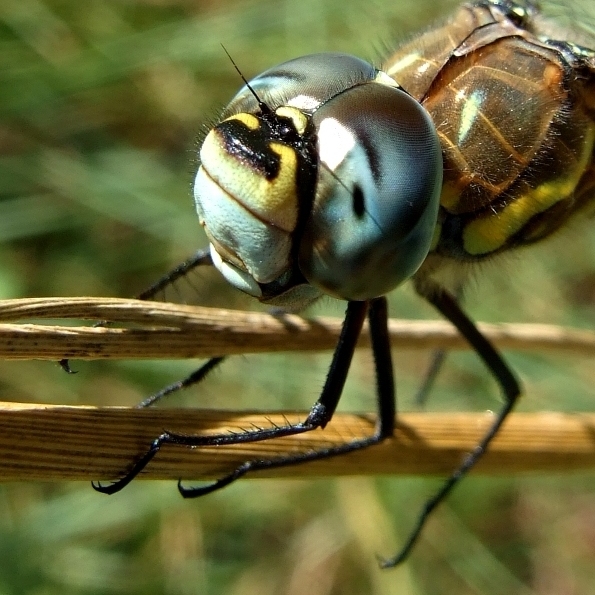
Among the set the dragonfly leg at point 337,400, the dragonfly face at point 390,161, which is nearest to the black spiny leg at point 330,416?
the dragonfly leg at point 337,400

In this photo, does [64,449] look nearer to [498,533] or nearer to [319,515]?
[319,515]

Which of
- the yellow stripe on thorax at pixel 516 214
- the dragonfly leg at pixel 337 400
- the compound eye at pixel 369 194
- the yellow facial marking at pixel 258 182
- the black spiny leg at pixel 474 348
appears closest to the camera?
the yellow facial marking at pixel 258 182

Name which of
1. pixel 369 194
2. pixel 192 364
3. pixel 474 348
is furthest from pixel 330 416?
pixel 192 364

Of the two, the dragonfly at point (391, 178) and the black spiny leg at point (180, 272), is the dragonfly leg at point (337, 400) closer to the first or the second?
the dragonfly at point (391, 178)

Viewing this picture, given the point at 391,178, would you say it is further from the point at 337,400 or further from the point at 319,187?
the point at 337,400

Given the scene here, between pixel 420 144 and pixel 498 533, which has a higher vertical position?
pixel 420 144

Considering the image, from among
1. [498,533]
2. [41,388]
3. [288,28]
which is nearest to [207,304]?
[41,388]

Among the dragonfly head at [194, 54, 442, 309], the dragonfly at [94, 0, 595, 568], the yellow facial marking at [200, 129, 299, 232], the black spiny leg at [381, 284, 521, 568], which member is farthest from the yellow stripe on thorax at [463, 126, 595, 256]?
the yellow facial marking at [200, 129, 299, 232]
